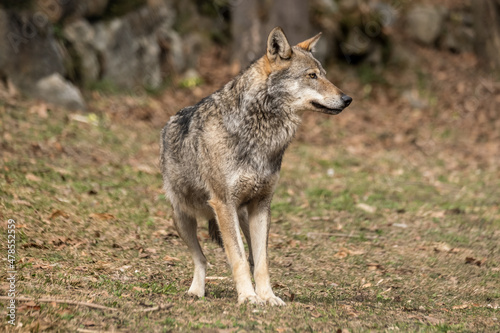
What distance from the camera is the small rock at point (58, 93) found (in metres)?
13.1

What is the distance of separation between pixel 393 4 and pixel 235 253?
18643 millimetres

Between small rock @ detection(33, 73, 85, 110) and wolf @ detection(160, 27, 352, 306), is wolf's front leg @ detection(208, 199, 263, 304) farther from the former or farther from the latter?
small rock @ detection(33, 73, 85, 110)

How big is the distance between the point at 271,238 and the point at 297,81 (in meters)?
3.36

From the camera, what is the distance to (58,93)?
1326 cm

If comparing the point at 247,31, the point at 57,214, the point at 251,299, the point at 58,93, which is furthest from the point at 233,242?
the point at 247,31

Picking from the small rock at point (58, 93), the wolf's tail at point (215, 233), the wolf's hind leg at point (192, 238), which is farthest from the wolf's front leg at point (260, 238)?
the small rock at point (58, 93)

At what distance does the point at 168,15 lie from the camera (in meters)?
17.5

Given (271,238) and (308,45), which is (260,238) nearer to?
(308,45)

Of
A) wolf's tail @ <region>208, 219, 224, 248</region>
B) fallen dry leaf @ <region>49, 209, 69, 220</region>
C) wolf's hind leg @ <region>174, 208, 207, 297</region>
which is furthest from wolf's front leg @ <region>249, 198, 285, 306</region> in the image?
fallen dry leaf @ <region>49, 209, 69, 220</region>

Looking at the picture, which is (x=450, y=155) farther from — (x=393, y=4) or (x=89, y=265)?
(x=89, y=265)

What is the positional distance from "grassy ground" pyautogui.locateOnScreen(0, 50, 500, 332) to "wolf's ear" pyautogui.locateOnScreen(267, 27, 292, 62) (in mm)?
2376

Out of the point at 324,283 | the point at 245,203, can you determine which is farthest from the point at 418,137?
the point at 245,203

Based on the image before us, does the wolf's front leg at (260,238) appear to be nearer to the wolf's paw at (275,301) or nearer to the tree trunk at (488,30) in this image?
the wolf's paw at (275,301)

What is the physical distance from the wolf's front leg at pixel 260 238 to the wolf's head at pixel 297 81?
1038mm
